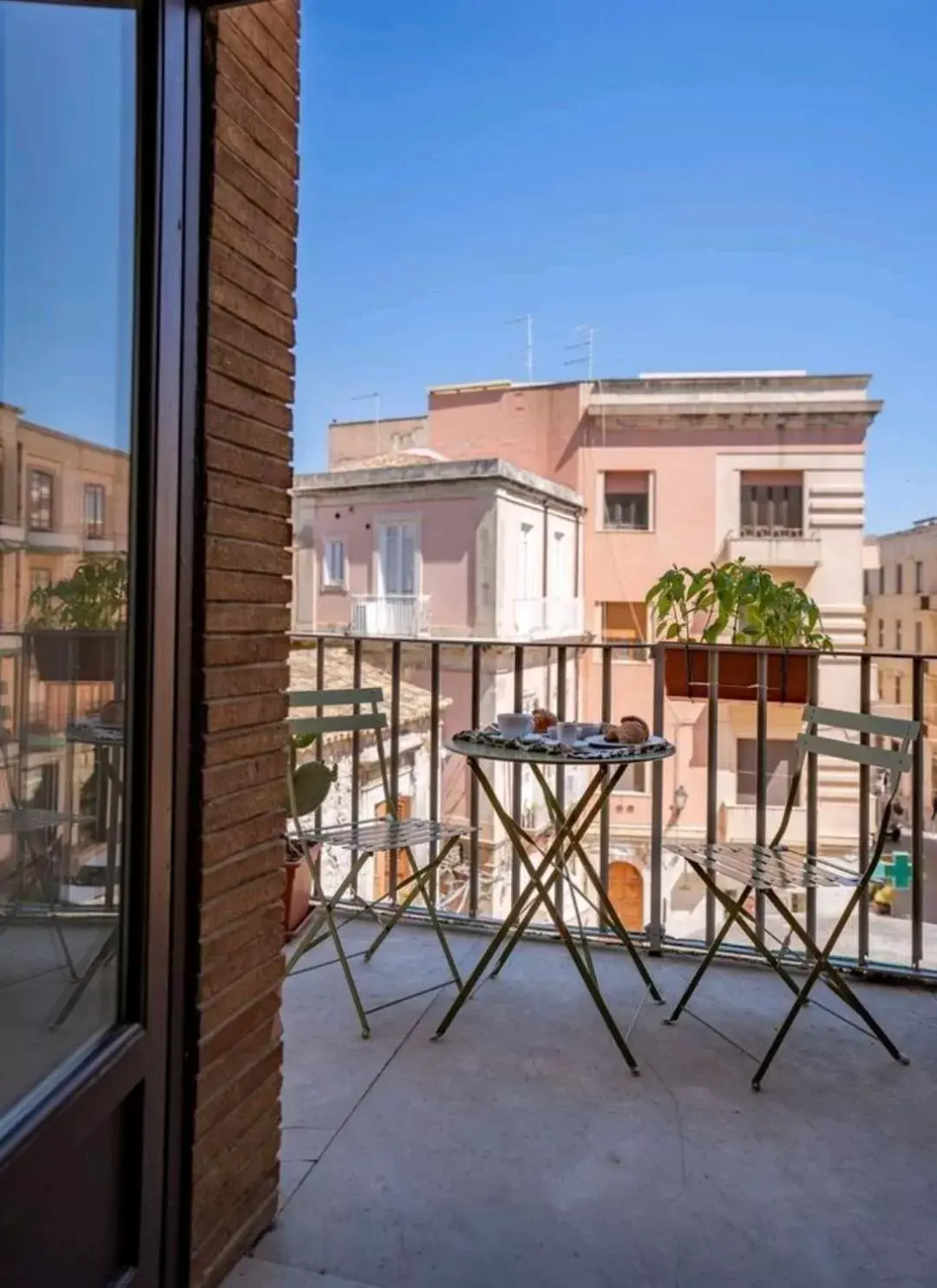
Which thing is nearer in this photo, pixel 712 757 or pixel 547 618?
pixel 712 757

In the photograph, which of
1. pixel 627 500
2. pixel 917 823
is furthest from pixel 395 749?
pixel 627 500

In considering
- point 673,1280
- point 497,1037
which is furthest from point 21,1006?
point 497,1037

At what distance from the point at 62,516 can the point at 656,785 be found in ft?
7.55

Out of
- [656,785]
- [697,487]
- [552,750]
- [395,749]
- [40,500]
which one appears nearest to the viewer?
[40,500]

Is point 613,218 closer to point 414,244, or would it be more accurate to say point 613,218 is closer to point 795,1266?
point 414,244

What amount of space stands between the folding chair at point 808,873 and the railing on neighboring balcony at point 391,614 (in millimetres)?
10493

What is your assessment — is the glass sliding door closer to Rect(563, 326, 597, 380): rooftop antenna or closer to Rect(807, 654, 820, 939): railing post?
Rect(807, 654, 820, 939): railing post

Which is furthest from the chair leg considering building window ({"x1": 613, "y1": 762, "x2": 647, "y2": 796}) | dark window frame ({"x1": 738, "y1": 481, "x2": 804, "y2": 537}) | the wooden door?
dark window frame ({"x1": 738, "y1": 481, "x2": 804, "y2": 537})

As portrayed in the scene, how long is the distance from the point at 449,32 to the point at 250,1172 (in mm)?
5285

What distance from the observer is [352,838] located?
2533mm

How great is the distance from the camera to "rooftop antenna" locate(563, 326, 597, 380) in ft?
44.4

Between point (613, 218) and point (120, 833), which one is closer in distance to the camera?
point (120, 833)

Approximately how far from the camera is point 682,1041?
2.28 m

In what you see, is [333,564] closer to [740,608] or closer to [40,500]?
[740,608]
